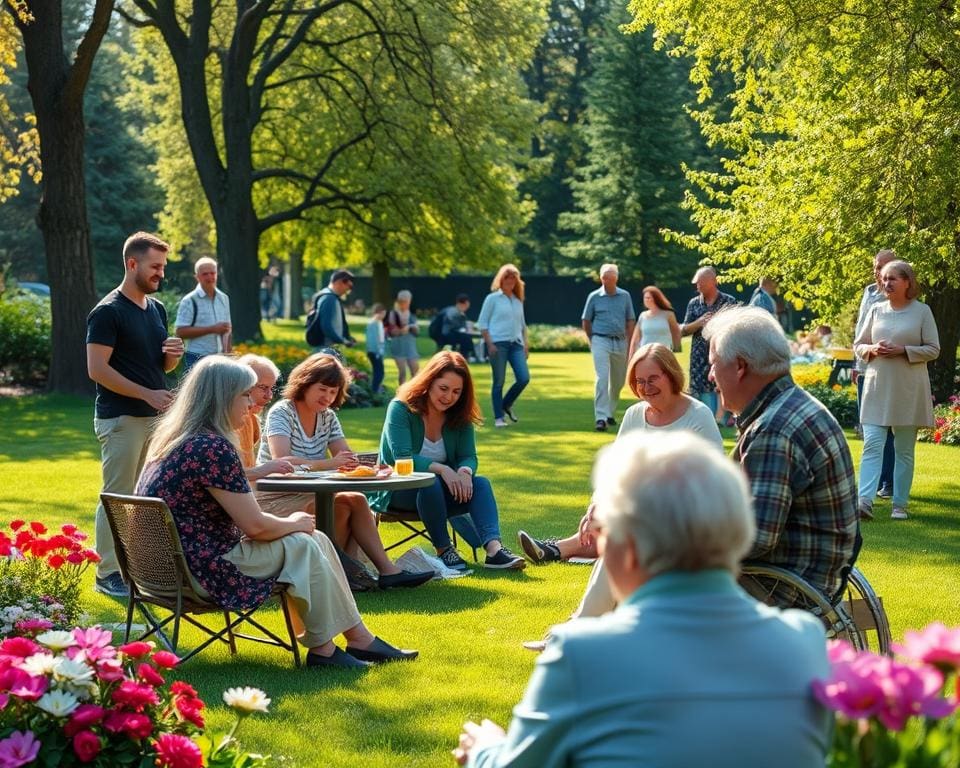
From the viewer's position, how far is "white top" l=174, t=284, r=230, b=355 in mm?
14828

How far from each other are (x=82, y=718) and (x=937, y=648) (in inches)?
95.7

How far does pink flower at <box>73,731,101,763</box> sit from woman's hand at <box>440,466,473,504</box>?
544cm

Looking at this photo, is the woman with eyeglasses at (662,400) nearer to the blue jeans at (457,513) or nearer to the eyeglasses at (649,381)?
the eyeglasses at (649,381)

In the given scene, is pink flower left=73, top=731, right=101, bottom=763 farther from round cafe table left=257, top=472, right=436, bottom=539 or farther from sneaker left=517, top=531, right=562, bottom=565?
sneaker left=517, top=531, right=562, bottom=565

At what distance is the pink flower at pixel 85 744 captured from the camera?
3824mm

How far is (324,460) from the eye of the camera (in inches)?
339

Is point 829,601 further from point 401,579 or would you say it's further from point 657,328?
point 657,328

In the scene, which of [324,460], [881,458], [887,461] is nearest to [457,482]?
[324,460]

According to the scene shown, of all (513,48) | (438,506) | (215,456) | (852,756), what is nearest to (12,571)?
(215,456)

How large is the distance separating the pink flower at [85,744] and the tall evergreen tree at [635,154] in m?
48.2

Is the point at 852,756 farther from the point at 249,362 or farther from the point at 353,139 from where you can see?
the point at 353,139

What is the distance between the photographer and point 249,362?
838 cm

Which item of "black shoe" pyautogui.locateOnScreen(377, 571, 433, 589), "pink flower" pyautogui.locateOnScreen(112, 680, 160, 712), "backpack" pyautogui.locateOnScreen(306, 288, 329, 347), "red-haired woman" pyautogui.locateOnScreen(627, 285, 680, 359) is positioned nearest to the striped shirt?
"black shoe" pyautogui.locateOnScreen(377, 571, 433, 589)

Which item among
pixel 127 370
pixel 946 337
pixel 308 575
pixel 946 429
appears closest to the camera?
pixel 308 575
